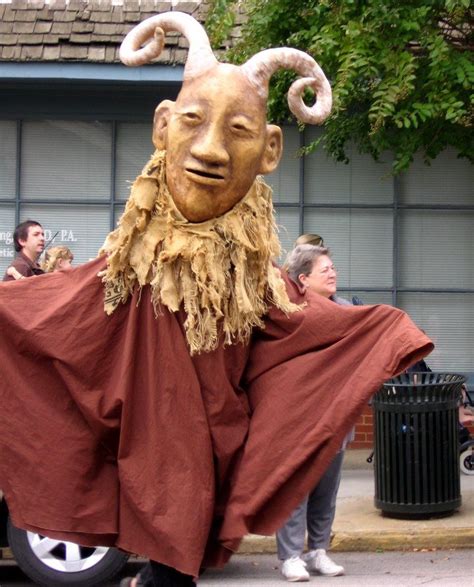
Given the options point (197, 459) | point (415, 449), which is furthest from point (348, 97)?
point (197, 459)

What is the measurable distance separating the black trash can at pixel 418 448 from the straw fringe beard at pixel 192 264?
508cm

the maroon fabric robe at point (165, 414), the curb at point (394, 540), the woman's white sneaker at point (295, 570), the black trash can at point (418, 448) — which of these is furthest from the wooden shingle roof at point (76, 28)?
the maroon fabric robe at point (165, 414)

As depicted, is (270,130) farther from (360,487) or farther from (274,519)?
(360,487)

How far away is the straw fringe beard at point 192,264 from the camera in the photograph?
4531mm

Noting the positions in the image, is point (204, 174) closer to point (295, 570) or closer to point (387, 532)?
point (295, 570)

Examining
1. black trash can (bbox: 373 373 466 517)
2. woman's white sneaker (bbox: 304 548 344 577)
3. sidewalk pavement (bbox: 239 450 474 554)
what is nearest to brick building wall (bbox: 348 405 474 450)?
sidewalk pavement (bbox: 239 450 474 554)

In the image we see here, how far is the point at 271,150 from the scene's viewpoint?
15.6ft

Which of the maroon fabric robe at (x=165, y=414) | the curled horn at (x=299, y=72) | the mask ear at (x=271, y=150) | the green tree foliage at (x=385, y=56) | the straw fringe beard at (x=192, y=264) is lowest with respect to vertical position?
the maroon fabric robe at (x=165, y=414)

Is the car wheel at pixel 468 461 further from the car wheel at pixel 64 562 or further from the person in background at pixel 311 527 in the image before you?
the car wheel at pixel 64 562

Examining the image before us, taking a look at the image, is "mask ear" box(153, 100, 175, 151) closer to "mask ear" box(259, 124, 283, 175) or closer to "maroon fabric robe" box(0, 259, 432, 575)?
"mask ear" box(259, 124, 283, 175)

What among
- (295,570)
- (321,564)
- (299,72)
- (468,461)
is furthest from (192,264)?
(468,461)

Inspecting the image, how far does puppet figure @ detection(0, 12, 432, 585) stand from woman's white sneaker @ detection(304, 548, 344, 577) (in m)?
3.58

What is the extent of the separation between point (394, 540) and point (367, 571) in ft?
2.85

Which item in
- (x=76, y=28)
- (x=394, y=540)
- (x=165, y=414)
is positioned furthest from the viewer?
(x=76, y=28)
